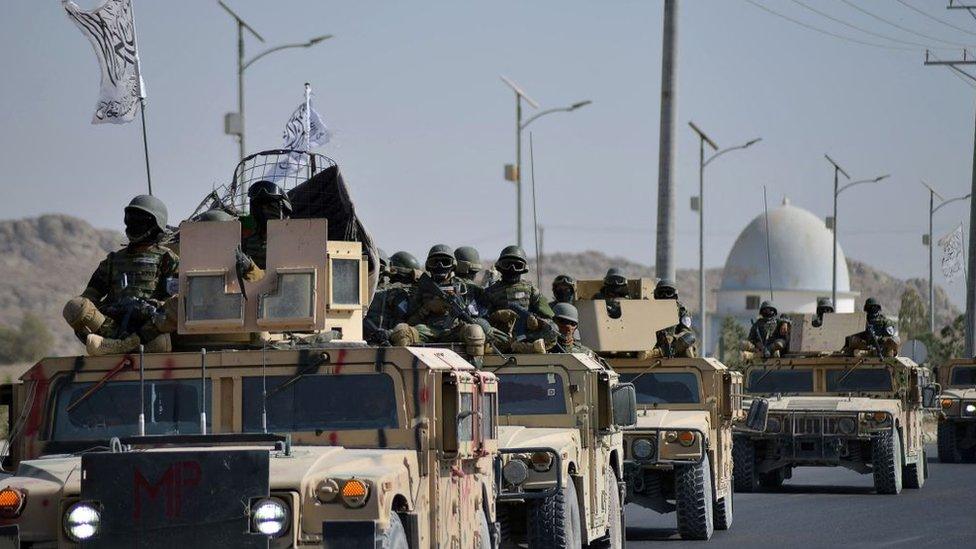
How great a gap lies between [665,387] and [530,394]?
4532 millimetres

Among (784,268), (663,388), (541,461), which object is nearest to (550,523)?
(541,461)

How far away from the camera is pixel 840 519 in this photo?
61.3 ft

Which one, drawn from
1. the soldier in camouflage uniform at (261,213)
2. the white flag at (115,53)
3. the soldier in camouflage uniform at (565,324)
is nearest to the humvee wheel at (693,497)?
the soldier in camouflage uniform at (565,324)

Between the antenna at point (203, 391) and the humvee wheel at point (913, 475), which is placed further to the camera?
the humvee wheel at point (913, 475)

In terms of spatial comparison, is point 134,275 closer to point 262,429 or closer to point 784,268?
point 262,429

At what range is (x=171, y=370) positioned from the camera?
31.3 feet

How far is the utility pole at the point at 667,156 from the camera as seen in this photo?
23.8 metres

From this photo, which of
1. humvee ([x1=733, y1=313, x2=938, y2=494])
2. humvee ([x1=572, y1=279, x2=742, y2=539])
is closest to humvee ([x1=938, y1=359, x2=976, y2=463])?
humvee ([x1=733, y1=313, x2=938, y2=494])

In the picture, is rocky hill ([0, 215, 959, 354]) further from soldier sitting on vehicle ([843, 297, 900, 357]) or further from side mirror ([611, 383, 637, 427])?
side mirror ([611, 383, 637, 427])

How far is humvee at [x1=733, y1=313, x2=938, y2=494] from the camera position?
22.2 m

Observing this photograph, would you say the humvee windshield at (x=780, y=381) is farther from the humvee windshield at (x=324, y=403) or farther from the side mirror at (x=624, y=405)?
the humvee windshield at (x=324, y=403)

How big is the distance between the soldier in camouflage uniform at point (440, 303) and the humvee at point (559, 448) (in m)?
0.52

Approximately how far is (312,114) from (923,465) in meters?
8.82

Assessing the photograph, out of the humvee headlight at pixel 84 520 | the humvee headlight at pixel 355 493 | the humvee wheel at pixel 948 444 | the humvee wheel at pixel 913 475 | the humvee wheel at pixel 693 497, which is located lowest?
the humvee wheel at pixel 948 444
